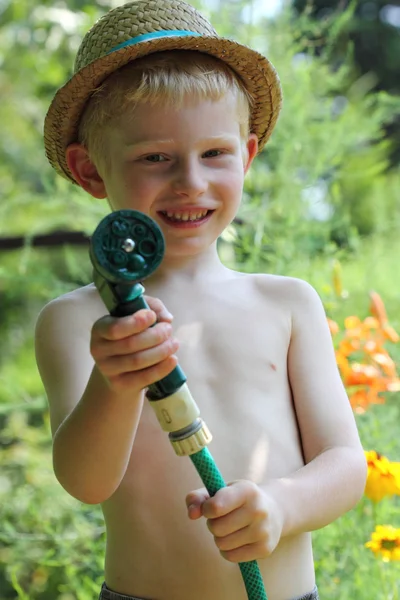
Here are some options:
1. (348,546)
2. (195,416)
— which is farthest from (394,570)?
(195,416)

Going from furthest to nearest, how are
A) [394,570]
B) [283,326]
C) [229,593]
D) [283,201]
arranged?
[283,201] < [394,570] < [283,326] < [229,593]

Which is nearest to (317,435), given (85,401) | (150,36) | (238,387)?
(238,387)

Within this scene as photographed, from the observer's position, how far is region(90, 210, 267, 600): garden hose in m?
0.84

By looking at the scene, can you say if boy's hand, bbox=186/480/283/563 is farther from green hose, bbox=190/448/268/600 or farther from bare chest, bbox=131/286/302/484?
bare chest, bbox=131/286/302/484

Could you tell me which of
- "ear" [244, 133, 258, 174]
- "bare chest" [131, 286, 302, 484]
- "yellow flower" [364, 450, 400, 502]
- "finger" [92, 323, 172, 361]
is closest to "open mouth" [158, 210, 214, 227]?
"bare chest" [131, 286, 302, 484]

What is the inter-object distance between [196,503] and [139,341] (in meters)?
0.21

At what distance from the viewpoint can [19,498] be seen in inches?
101

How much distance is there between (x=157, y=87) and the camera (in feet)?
3.84

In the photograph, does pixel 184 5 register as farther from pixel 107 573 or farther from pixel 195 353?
pixel 107 573

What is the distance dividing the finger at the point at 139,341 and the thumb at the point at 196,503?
0.19 meters

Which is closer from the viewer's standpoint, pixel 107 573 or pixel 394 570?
pixel 107 573

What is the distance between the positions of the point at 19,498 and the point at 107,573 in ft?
4.77

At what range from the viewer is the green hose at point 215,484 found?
3.05 ft

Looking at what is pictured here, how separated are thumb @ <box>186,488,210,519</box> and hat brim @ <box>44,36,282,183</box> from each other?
0.58 meters
